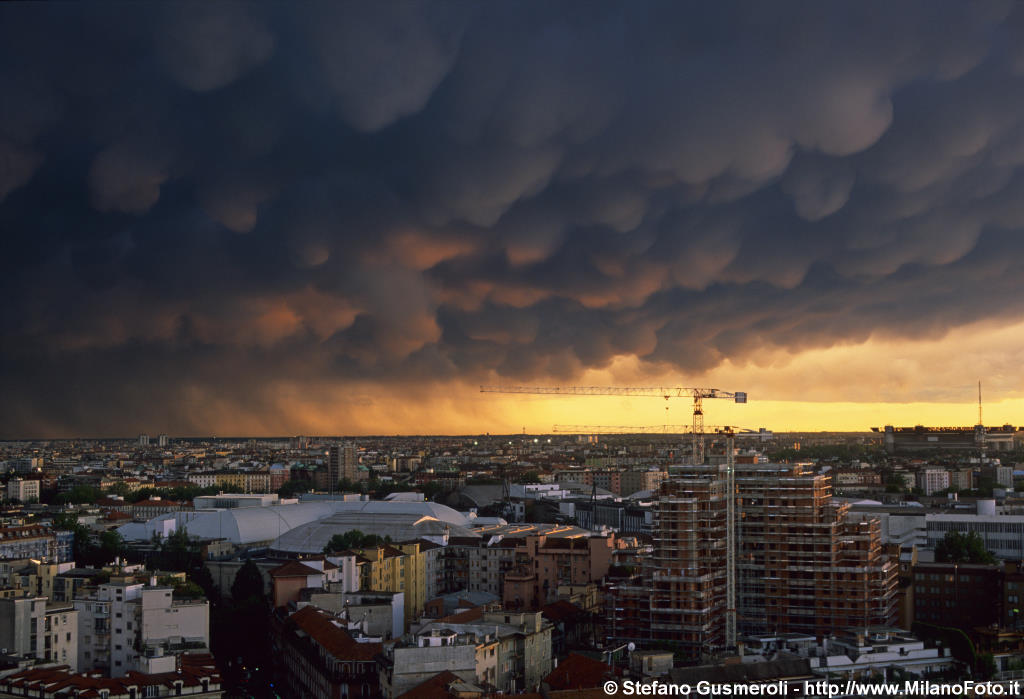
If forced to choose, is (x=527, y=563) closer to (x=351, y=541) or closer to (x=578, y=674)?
(x=351, y=541)

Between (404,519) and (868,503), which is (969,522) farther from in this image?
(404,519)

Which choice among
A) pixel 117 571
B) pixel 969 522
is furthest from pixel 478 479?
pixel 117 571

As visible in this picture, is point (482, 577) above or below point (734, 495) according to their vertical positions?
below

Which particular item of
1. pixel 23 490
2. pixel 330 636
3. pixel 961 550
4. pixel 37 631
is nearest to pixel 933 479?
pixel 961 550

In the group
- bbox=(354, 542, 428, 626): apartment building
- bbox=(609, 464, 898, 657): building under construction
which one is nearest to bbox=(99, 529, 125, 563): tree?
bbox=(354, 542, 428, 626): apartment building

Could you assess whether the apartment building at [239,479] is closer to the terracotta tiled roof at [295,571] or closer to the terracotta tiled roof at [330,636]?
the terracotta tiled roof at [295,571]

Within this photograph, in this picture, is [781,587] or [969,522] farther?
[969,522]

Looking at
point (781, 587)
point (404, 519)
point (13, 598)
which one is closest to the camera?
point (13, 598)
